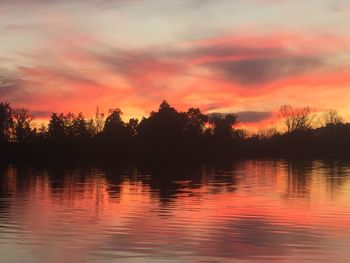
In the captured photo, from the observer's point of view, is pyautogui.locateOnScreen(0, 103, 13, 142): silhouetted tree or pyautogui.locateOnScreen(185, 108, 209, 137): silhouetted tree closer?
pyautogui.locateOnScreen(0, 103, 13, 142): silhouetted tree

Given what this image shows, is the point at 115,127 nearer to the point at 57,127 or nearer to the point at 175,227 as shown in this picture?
the point at 57,127

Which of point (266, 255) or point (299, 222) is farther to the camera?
point (299, 222)

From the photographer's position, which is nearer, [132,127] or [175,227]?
[175,227]

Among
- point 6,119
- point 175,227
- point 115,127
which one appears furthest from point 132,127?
point 175,227

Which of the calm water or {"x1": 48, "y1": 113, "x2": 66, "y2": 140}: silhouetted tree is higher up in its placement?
{"x1": 48, "y1": 113, "x2": 66, "y2": 140}: silhouetted tree

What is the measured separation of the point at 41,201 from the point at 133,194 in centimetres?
634

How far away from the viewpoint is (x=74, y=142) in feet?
416

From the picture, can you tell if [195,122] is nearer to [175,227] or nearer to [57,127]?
[57,127]

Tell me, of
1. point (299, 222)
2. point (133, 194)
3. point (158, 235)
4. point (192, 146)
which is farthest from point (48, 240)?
point (192, 146)

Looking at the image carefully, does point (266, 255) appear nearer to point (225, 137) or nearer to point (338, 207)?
point (338, 207)

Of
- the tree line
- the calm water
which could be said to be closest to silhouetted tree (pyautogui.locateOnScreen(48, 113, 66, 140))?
the tree line

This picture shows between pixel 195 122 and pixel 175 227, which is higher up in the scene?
pixel 195 122

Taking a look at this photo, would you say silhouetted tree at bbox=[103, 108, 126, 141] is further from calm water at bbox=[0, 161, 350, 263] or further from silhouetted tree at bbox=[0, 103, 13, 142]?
calm water at bbox=[0, 161, 350, 263]

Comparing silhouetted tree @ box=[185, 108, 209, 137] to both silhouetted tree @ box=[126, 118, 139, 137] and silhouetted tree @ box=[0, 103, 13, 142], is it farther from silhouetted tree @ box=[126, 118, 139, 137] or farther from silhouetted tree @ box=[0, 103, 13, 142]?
silhouetted tree @ box=[0, 103, 13, 142]
